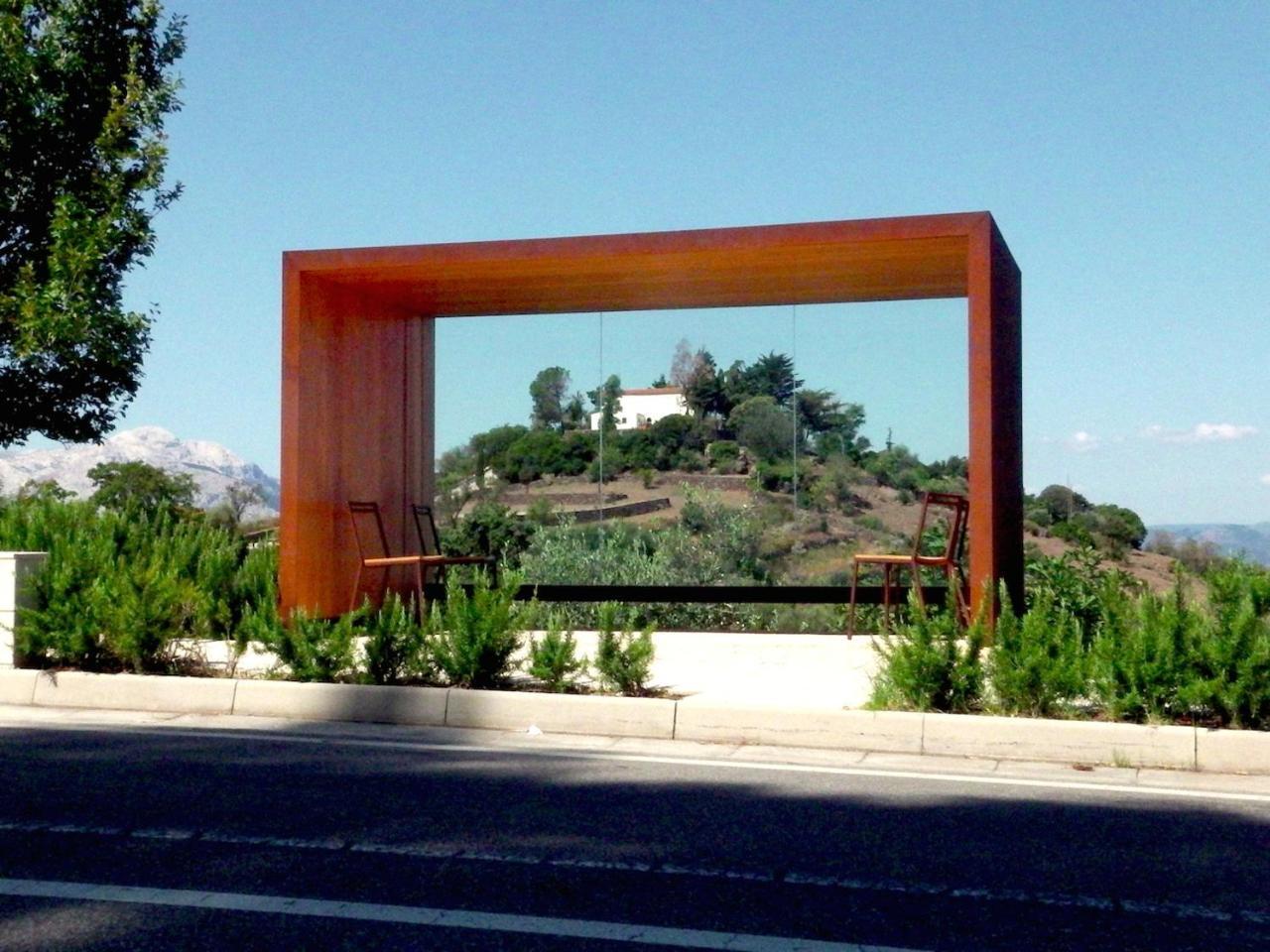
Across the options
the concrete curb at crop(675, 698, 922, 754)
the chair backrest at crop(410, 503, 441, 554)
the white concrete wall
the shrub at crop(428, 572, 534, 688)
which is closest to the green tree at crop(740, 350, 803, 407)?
the chair backrest at crop(410, 503, 441, 554)

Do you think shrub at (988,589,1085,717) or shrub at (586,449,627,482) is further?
shrub at (586,449,627,482)

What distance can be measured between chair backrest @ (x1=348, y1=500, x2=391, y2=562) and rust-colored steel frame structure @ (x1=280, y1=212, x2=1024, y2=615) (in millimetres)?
172

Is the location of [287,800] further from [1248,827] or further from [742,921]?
[1248,827]

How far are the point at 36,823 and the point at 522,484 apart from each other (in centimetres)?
951

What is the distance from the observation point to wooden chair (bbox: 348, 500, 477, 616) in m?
13.4

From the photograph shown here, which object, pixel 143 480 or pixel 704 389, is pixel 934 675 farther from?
pixel 143 480

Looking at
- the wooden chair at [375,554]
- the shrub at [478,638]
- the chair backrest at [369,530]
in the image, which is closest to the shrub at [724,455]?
the wooden chair at [375,554]

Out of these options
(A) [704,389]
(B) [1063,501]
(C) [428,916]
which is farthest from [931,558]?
(B) [1063,501]

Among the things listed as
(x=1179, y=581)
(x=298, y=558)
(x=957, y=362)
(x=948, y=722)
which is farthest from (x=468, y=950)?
(x=957, y=362)

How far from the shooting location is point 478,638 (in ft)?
33.1

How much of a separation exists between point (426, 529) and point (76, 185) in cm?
1079

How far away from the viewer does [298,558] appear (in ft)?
42.3

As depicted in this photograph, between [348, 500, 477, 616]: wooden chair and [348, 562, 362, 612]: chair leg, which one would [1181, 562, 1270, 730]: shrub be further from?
[348, 562, 362, 612]: chair leg

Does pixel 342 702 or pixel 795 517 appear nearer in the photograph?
pixel 342 702
